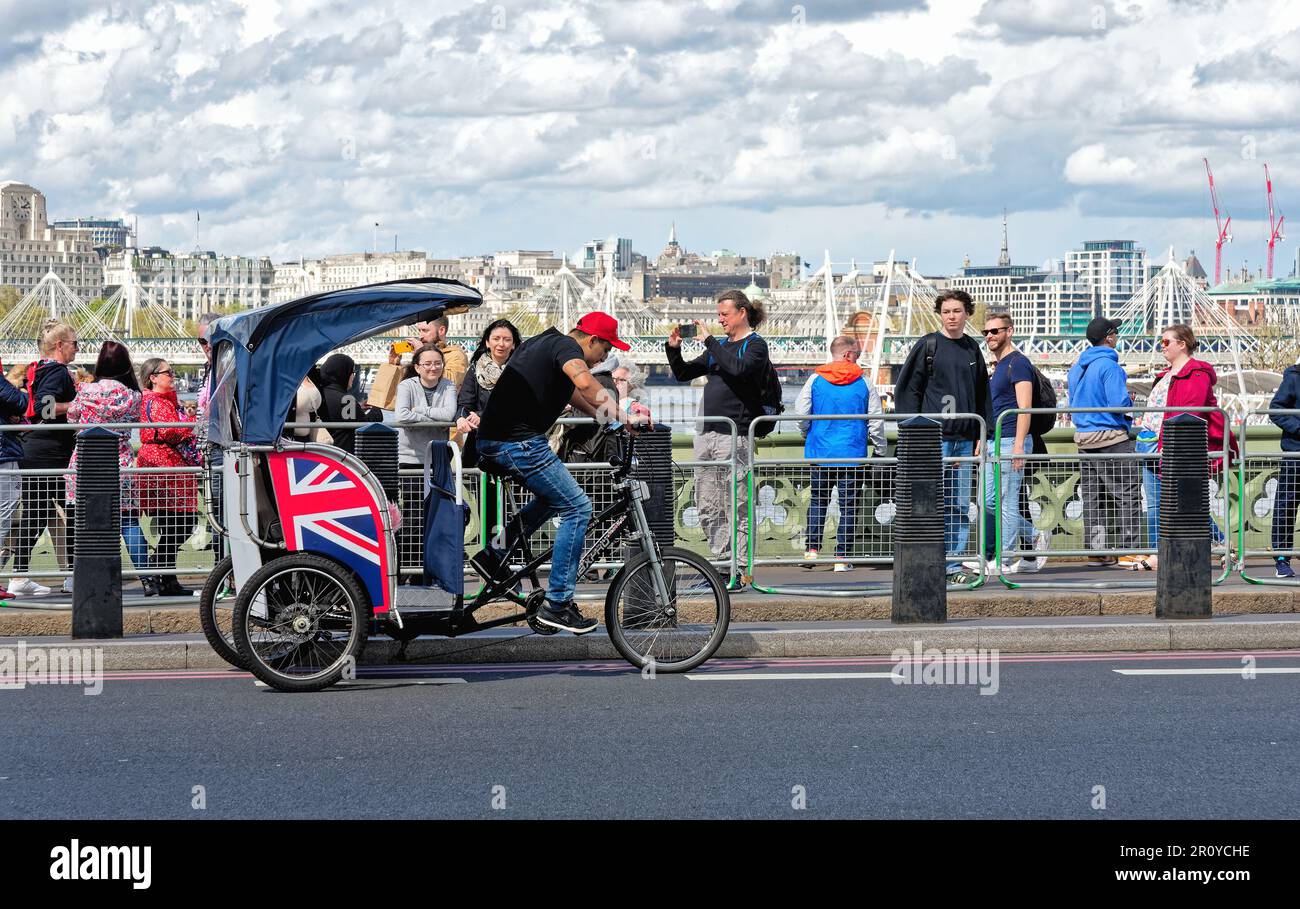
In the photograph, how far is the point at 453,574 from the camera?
988 cm

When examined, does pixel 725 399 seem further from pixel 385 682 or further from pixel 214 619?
pixel 214 619

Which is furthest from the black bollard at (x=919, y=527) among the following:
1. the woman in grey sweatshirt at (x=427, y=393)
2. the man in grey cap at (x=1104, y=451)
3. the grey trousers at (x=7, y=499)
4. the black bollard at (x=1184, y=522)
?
the grey trousers at (x=7, y=499)

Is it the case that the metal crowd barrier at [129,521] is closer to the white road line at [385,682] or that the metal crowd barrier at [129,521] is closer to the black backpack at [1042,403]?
the white road line at [385,682]

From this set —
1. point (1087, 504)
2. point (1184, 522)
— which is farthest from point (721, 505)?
point (1184, 522)

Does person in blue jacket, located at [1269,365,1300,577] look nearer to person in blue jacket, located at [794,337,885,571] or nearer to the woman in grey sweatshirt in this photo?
person in blue jacket, located at [794,337,885,571]

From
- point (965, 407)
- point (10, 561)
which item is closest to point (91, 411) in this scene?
point (10, 561)

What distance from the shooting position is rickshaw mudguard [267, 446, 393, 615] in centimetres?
951

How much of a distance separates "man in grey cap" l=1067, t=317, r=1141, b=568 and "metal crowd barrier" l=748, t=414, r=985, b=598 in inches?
34.6

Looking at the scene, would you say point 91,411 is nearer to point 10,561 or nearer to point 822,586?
point 10,561

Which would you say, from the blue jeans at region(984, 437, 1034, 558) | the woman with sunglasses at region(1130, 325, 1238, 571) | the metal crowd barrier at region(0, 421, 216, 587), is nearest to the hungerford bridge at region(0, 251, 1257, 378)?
the woman with sunglasses at region(1130, 325, 1238, 571)

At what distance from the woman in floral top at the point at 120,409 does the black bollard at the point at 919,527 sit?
4908mm

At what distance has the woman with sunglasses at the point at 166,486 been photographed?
39.9 ft
